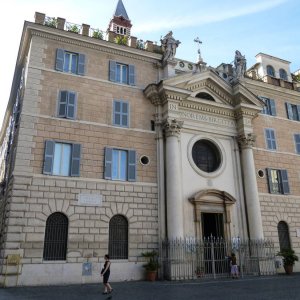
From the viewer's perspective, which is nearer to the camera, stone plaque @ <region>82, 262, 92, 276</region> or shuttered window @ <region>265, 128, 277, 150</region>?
stone plaque @ <region>82, 262, 92, 276</region>

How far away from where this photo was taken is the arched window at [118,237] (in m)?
16.3

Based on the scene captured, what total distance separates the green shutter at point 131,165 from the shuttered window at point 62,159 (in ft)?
9.09

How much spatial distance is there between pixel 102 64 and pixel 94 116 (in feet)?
11.5

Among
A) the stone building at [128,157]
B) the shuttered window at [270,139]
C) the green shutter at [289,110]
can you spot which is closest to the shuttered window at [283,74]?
the green shutter at [289,110]

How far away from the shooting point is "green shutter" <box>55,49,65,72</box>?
1803 cm

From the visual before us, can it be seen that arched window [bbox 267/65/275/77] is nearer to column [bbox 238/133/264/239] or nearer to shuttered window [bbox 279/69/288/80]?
shuttered window [bbox 279/69/288/80]

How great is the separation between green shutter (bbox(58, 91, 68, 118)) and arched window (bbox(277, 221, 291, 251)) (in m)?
15.2

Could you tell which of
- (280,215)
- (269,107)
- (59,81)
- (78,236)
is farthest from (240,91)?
(78,236)

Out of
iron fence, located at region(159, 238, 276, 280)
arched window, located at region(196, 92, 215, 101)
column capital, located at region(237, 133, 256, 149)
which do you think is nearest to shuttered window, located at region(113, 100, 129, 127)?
arched window, located at region(196, 92, 215, 101)

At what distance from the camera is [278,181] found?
22156mm

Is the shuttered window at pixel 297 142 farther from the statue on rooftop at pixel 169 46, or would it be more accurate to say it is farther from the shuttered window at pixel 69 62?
the shuttered window at pixel 69 62

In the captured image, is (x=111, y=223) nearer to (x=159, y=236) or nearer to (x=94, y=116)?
(x=159, y=236)

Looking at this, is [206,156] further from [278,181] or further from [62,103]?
[62,103]

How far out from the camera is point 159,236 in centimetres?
1731
